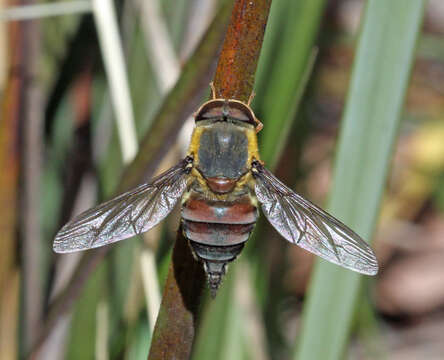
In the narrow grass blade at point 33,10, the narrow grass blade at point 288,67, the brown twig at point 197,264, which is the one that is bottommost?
the brown twig at point 197,264

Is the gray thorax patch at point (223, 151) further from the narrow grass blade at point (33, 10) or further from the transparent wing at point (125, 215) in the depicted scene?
the narrow grass blade at point (33, 10)

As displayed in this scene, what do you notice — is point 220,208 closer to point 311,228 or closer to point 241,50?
point 311,228

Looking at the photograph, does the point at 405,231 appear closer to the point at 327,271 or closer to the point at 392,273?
the point at 392,273

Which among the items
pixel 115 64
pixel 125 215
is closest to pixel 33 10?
pixel 115 64

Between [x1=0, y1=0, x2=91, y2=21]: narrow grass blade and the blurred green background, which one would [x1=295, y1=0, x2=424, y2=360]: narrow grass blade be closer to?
the blurred green background

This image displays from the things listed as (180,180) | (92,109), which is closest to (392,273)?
(92,109)

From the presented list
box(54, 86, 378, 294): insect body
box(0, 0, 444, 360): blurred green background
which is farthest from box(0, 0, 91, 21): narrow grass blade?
box(54, 86, 378, 294): insect body

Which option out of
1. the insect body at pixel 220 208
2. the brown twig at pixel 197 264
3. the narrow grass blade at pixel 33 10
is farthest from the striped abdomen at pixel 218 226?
the narrow grass blade at pixel 33 10
